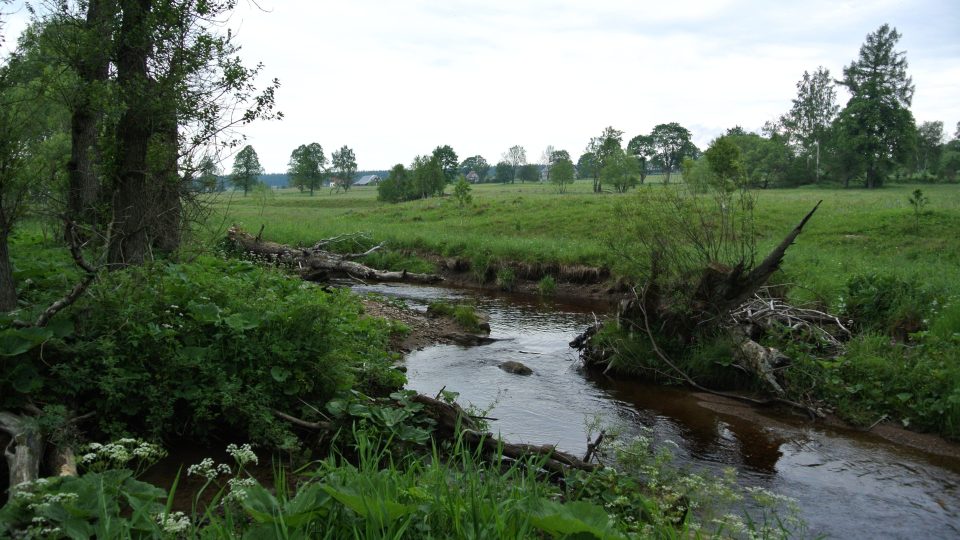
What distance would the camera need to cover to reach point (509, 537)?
352 cm

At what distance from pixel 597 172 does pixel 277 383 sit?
87.0 meters

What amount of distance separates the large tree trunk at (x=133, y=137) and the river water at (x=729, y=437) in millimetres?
4626

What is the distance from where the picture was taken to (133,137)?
9.51 meters

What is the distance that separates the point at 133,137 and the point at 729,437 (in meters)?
9.22

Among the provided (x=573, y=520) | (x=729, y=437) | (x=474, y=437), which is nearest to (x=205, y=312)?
(x=474, y=437)

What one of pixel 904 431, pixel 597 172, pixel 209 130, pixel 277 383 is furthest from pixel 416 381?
pixel 597 172

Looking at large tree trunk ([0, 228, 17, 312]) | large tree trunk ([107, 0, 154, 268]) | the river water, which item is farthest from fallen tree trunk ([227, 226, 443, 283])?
large tree trunk ([0, 228, 17, 312])

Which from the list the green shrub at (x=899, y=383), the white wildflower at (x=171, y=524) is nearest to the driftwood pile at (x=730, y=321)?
the green shrub at (x=899, y=383)

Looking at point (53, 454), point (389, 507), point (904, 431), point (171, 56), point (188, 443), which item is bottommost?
point (904, 431)

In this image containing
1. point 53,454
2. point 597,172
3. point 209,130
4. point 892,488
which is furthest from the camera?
point 597,172

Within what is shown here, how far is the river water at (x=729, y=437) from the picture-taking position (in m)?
6.91

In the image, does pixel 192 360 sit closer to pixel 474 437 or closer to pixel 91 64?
pixel 474 437

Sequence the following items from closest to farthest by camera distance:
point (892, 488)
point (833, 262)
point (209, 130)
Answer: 1. point (892, 488)
2. point (209, 130)
3. point (833, 262)

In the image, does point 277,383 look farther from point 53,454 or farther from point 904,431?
point 904,431
